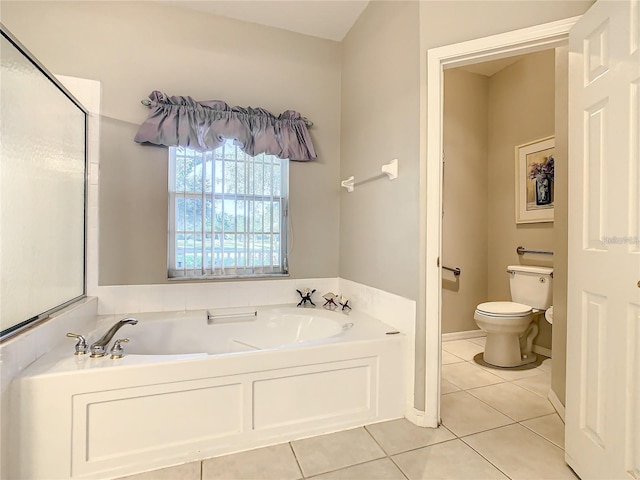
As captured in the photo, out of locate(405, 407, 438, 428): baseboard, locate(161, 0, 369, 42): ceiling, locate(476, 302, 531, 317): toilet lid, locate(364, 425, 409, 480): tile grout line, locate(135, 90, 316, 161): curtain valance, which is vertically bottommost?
locate(364, 425, 409, 480): tile grout line

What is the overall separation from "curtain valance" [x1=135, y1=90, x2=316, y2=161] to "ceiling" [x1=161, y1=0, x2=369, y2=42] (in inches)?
27.4

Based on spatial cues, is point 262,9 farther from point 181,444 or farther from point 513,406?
point 513,406

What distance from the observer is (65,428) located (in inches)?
53.7

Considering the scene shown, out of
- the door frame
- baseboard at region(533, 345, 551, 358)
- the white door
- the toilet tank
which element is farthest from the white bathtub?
baseboard at region(533, 345, 551, 358)

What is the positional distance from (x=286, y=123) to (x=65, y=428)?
227 centimetres

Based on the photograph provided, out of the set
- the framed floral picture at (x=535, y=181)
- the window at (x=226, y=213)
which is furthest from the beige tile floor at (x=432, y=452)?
the framed floral picture at (x=535, y=181)

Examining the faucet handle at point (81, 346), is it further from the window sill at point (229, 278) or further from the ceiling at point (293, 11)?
the ceiling at point (293, 11)

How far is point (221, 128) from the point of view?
2.43m

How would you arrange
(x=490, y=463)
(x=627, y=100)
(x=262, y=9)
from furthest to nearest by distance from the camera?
(x=262, y=9), (x=490, y=463), (x=627, y=100)

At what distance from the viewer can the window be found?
246cm

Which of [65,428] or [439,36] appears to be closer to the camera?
[65,428]

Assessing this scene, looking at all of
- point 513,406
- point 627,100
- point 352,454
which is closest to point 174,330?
point 352,454

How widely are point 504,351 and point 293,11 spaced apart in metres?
3.11

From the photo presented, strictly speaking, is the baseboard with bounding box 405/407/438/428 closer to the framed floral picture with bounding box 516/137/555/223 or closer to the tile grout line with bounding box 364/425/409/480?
the tile grout line with bounding box 364/425/409/480
